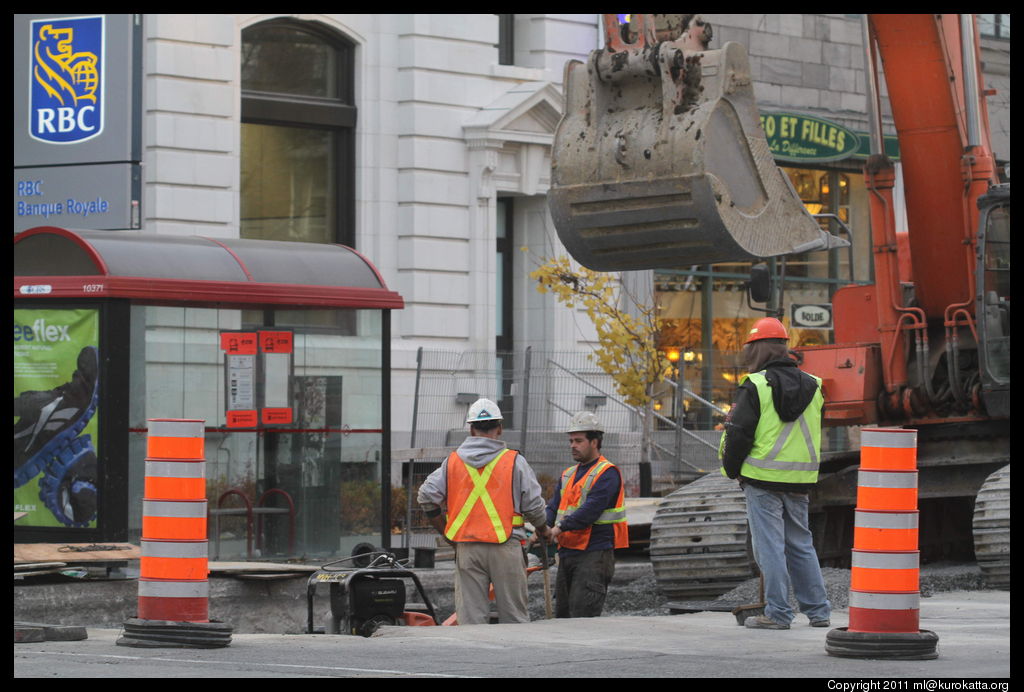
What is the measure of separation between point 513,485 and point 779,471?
1.73 meters

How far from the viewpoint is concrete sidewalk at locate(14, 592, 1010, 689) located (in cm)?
884

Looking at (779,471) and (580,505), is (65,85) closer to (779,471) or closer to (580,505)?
(580,505)

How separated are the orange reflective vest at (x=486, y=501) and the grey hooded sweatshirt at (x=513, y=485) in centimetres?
3

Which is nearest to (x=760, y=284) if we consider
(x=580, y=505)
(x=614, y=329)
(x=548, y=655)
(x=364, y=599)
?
(x=580, y=505)

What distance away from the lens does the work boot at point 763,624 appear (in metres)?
11.0

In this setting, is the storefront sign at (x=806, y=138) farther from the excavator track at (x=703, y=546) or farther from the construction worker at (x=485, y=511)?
the construction worker at (x=485, y=511)

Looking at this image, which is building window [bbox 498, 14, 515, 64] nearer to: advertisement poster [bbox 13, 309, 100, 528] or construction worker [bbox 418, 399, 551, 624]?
advertisement poster [bbox 13, 309, 100, 528]

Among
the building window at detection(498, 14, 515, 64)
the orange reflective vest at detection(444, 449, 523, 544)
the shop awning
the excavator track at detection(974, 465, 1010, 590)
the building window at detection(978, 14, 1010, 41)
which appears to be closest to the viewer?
the orange reflective vest at detection(444, 449, 523, 544)

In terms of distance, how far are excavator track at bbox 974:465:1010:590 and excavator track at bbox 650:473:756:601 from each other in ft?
5.37

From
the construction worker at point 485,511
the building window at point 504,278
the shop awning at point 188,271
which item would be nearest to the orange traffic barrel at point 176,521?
the construction worker at point 485,511

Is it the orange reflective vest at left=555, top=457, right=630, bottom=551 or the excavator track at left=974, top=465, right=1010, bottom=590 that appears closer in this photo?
the orange reflective vest at left=555, top=457, right=630, bottom=551

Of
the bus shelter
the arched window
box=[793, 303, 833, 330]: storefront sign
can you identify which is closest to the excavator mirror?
the bus shelter

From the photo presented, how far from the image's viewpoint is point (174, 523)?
9.84 m

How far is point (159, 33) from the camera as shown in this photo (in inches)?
904
